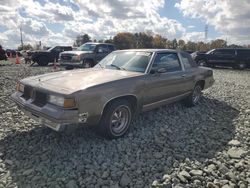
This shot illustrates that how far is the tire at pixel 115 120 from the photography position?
4.08 m

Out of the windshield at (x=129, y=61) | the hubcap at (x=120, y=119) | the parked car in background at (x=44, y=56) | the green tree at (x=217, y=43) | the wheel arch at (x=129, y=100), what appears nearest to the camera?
the wheel arch at (x=129, y=100)

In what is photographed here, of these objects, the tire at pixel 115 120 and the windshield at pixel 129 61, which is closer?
the tire at pixel 115 120

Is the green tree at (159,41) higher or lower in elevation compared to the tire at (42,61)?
higher

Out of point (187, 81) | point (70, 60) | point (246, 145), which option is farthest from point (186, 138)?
point (70, 60)

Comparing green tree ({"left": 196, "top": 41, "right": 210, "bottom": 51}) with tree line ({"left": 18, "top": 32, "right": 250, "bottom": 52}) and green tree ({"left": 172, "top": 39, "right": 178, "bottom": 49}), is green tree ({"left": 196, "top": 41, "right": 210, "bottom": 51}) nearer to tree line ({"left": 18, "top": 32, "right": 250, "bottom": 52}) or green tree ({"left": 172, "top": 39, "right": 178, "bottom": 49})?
tree line ({"left": 18, "top": 32, "right": 250, "bottom": 52})

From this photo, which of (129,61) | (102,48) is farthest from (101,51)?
(129,61)

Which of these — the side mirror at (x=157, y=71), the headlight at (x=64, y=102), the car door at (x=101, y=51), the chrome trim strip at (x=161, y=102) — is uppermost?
the car door at (x=101, y=51)

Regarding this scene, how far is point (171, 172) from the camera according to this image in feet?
11.5

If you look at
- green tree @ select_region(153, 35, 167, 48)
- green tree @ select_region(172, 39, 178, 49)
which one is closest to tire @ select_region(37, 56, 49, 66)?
green tree @ select_region(153, 35, 167, 48)

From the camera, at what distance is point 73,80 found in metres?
4.20

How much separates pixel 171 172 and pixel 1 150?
264cm

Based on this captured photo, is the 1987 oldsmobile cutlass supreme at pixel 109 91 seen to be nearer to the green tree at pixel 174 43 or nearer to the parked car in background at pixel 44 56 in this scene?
the parked car in background at pixel 44 56

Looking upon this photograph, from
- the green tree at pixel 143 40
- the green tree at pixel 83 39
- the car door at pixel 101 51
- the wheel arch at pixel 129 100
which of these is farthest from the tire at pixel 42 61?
the green tree at pixel 143 40

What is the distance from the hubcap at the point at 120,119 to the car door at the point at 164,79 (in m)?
0.53
